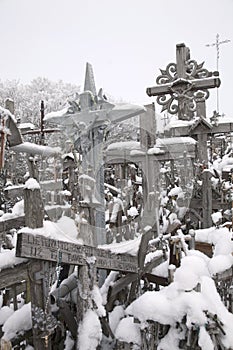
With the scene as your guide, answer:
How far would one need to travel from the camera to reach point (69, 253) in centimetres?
243

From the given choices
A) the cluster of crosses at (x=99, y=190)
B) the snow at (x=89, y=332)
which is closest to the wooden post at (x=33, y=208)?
the cluster of crosses at (x=99, y=190)

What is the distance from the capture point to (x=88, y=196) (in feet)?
9.41

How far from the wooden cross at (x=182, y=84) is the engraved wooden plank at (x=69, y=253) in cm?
318

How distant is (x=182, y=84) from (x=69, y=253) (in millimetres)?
3779

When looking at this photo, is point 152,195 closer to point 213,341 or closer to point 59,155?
point 59,155

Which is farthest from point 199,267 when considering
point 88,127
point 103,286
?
point 88,127

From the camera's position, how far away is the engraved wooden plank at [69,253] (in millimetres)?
2117

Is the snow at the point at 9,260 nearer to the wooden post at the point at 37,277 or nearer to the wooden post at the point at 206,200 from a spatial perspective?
the wooden post at the point at 37,277

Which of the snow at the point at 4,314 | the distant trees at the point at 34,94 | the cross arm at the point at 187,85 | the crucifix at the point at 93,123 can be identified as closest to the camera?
the snow at the point at 4,314

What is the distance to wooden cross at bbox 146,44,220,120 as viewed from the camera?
5.48 meters

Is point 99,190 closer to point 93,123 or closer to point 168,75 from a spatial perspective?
point 93,123

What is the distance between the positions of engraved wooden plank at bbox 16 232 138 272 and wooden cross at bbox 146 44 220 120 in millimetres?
3182

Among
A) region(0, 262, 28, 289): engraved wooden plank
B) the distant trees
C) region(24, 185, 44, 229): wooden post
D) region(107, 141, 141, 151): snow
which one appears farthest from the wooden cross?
the distant trees

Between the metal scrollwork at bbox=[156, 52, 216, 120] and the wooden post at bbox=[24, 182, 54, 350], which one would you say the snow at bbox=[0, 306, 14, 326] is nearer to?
the wooden post at bbox=[24, 182, 54, 350]
